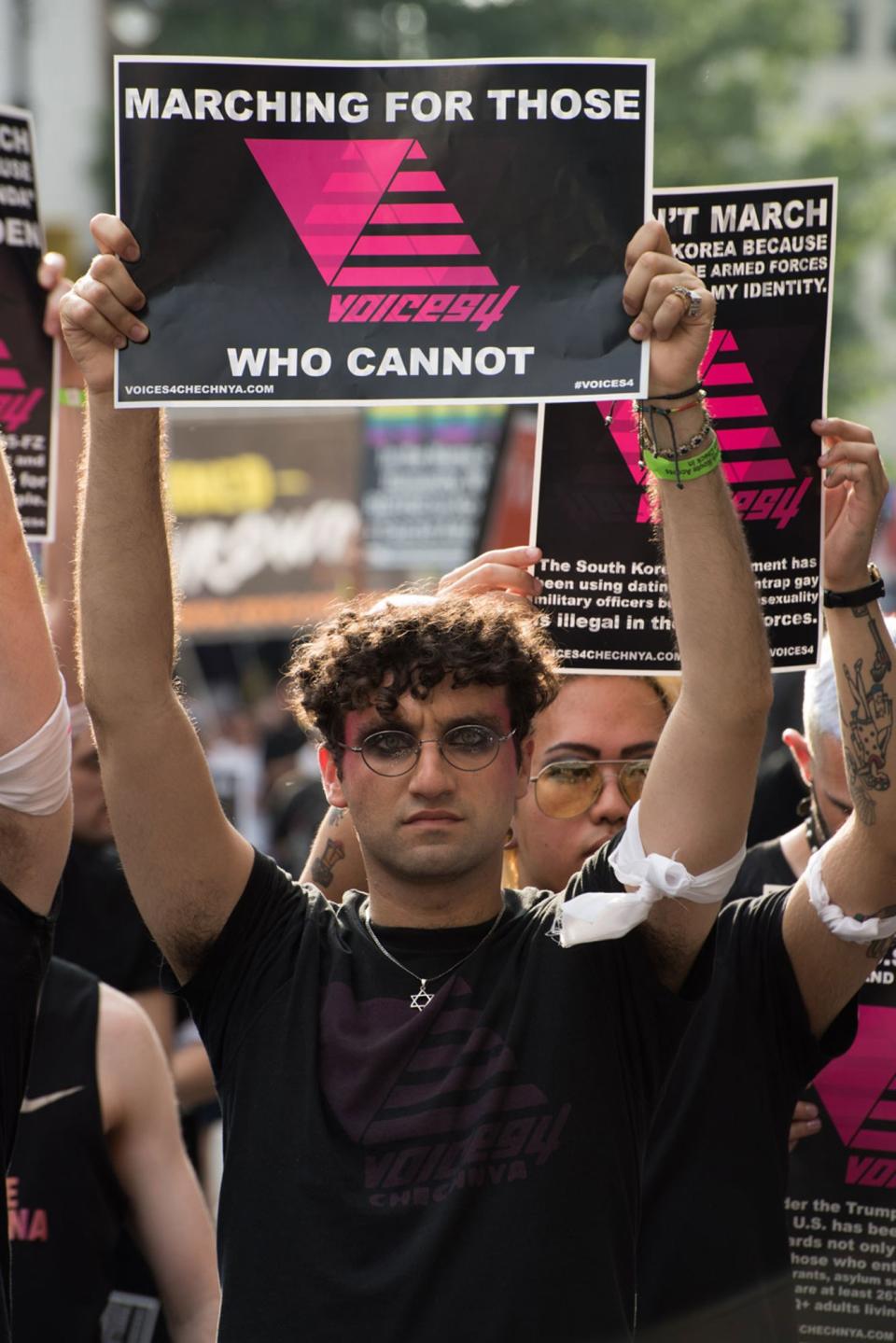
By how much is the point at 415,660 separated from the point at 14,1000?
794 millimetres

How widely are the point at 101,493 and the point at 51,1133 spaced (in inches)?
63.1

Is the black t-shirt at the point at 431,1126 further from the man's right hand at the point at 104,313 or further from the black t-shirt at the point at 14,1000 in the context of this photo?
the man's right hand at the point at 104,313

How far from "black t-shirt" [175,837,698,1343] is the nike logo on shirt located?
3.49ft

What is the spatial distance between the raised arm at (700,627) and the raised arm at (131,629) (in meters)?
0.70

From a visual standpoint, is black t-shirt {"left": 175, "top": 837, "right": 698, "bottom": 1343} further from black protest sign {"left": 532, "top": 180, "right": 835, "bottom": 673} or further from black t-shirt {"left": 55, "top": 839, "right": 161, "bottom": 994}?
black t-shirt {"left": 55, "top": 839, "right": 161, "bottom": 994}

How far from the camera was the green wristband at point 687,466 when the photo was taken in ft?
8.93

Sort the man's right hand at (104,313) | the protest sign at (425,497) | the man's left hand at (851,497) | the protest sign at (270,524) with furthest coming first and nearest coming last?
the protest sign at (270,524)
the protest sign at (425,497)
the man's left hand at (851,497)
the man's right hand at (104,313)

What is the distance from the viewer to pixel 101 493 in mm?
2816

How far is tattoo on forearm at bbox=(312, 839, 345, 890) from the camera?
351cm

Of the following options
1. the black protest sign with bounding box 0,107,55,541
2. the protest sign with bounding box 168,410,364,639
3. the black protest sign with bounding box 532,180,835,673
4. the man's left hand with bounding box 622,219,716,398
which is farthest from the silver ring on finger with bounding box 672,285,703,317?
the protest sign with bounding box 168,410,364,639

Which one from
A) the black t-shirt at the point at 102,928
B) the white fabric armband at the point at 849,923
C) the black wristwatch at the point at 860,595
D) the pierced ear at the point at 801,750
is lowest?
the black t-shirt at the point at 102,928

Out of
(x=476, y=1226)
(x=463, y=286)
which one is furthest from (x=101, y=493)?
(x=476, y=1226)

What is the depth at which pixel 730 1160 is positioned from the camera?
125 inches

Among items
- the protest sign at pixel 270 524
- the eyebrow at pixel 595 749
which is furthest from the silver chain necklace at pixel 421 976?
the protest sign at pixel 270 524
